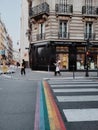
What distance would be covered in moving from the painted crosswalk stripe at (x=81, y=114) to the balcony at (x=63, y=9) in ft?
93.8

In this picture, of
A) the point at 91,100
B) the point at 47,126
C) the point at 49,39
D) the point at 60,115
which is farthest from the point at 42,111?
the point at 49,39

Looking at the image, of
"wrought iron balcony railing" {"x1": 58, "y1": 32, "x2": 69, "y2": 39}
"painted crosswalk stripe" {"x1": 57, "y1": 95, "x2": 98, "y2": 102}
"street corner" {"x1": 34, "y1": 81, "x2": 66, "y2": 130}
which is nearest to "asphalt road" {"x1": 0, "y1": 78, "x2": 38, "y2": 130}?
"street corner" {"x1": 34, "y1": 81, "x2": 66, "y2": 130}

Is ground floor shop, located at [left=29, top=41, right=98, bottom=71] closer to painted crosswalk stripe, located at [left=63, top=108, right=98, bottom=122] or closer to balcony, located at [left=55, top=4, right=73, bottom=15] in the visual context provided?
balcony, located at [left=55, top=4, right=73, bottom=15]

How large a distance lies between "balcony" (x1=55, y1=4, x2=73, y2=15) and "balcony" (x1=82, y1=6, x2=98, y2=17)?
1533 millimetres

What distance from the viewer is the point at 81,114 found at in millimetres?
8469

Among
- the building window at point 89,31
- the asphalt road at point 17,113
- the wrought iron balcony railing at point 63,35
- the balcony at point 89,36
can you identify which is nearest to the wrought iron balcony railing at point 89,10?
the building window at point 89,31

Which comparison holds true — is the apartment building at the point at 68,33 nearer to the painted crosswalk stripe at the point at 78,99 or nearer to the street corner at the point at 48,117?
the painted crosswalk stripe at the point at 78,99

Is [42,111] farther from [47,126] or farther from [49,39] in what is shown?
[49,39]

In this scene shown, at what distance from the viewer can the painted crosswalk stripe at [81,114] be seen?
7868 millimetres

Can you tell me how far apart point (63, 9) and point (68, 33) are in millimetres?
2893

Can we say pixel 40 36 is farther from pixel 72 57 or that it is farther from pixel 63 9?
pixel 72 57

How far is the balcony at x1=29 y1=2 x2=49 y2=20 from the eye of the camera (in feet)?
121

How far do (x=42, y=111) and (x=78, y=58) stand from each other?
28.4 meters

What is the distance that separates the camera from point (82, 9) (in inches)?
1475
